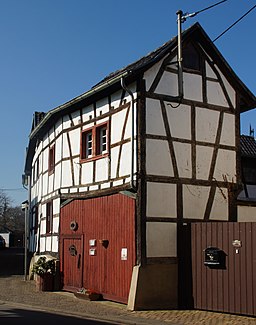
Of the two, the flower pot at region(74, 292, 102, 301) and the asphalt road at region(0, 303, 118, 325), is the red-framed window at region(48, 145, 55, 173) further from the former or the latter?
the asphalt road at region(0, 303, 118, 325)

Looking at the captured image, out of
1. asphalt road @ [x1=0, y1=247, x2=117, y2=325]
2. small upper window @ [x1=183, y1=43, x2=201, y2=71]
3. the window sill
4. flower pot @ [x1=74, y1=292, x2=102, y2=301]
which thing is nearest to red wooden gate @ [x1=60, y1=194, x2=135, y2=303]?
flower pot @ [x1=74, y1=292, x2=102, y2=301]

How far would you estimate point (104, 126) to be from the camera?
16469 millimetres

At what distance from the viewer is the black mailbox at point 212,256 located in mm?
13297

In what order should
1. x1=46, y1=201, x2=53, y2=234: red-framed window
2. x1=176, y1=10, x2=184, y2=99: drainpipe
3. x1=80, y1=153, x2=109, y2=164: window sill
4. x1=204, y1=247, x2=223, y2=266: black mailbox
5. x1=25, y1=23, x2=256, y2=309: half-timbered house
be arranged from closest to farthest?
1. x1=204, y1=247, x2=223, y2=266: black mailbox
2. x1=25, y1=23, x2=256, y2=309: half-timbered house
3. x1=176, y1=10, x2=184, y2=99: drainpipe
4. x1=80, y1=153, x2=109, y2=164: window sill
5. x1=46, y1=201, x2=53, y2=234: red-framed window

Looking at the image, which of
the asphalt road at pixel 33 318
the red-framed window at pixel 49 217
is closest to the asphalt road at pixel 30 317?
the asphalt road at pixel 33 318

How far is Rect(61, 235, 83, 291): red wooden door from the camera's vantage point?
1695cm

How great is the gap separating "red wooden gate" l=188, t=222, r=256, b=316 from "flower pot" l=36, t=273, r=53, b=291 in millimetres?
5664

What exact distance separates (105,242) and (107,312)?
280 cm

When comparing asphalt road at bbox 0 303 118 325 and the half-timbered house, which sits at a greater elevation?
the half-timbered house

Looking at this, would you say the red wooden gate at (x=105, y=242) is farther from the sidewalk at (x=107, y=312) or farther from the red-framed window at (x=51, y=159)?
the red-framed window at (x=51, y=159)

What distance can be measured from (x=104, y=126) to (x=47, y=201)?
5592 mm

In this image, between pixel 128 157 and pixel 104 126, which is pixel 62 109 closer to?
pixel 104 126

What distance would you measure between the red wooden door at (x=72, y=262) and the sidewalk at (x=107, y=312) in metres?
0.53

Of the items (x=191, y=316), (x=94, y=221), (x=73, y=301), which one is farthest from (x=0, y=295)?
(x=191, y=316)
